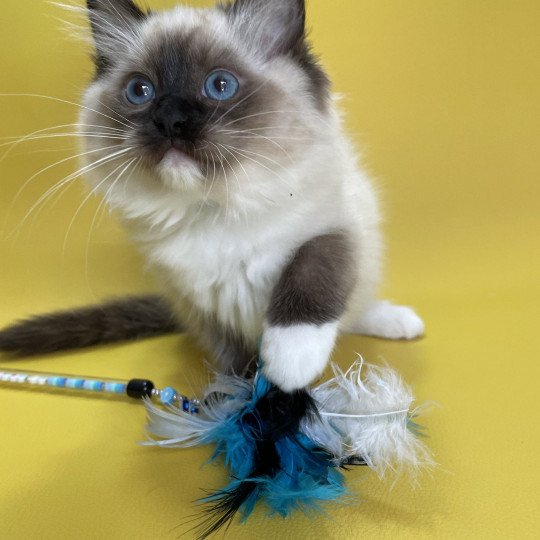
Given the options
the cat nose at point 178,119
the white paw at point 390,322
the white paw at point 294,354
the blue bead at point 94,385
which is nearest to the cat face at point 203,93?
the cat nose at point 178,119

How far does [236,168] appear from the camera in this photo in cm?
87

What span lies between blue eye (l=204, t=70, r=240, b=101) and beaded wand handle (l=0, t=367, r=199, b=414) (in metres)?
0.57

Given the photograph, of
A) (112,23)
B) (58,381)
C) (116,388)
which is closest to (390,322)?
(116,388)

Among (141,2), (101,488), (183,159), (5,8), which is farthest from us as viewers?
(5,8)

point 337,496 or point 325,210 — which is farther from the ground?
point 325,210

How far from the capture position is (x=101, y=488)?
3.10 feet

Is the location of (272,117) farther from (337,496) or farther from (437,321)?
(437,321)

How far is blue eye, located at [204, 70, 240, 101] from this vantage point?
90 centimetres

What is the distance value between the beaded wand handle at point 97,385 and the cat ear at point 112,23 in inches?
25.8

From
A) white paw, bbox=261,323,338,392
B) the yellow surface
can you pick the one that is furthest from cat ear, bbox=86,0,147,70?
white paw, bbox=261,323,338,392

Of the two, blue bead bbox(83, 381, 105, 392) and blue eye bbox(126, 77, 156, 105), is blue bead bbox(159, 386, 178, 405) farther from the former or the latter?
blue eye bbox(126, 77, 156, 105)

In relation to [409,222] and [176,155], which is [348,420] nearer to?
[176,155]

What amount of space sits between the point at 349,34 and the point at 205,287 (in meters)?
1.01

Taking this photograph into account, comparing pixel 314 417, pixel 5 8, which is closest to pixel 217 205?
pixel 314 417
